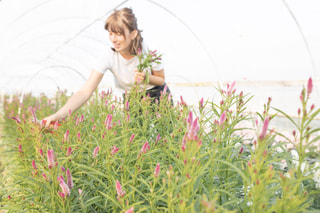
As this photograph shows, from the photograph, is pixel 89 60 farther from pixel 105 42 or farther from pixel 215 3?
pixel 215 3

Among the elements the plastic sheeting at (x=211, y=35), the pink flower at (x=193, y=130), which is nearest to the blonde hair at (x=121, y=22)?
the pink flower at (x=193, y=130)

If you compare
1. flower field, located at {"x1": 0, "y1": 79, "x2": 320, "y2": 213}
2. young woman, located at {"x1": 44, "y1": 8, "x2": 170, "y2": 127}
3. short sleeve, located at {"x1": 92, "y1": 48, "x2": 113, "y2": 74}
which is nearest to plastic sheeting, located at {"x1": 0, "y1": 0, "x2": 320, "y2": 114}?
young woman, located at {"x1": 44, "y1": 8, "x2": 170, "y2": 127}

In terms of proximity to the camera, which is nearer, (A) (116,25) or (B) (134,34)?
(A) (116,25)

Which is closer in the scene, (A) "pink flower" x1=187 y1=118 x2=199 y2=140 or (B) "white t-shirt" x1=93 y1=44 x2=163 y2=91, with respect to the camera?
(A) "pink flower" x1=187 y1=118 x2=199 y2=140

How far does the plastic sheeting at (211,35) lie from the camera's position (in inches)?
259

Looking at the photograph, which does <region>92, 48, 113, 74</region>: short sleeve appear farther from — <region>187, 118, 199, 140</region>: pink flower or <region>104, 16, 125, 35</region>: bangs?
<region>187, 118, 199, 140</region>: pink flower

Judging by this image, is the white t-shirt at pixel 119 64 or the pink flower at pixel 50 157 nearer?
the pink flower at pixel 50 157

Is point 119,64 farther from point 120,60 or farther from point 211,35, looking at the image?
point 211,35

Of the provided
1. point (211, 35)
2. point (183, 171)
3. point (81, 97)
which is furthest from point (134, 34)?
point (211, 35)

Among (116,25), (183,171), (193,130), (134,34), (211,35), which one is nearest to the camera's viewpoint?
(193,130)

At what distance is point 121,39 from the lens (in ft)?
10.0

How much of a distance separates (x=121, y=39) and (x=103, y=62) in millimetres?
426

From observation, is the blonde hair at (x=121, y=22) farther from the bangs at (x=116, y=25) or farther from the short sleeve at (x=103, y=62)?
the short sleeve at (x=103, y=62)

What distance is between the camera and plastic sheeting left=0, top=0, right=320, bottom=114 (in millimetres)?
6578
